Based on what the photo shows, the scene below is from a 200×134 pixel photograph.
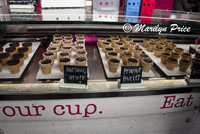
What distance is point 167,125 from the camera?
80.2 inches

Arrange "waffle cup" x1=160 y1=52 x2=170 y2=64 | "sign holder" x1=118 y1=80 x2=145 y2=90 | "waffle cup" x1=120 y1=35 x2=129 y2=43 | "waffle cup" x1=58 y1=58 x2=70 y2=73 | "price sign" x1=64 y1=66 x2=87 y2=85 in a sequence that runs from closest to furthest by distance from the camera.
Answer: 1. "price sign" x1=64 y1=66 x2=87 y2=85
2. "sign holder" x1=118 y1=80 x2=145 y2=90
3. "waffle cup" x1=58 y1=58 x2=70 y2=73
4. "waffle cup" x1=160 y1=52 x2=170 y2=64
5. "waffle cup" x1=120 y1=35 x2=129 y2=43

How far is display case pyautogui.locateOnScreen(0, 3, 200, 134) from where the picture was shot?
5.14 feet

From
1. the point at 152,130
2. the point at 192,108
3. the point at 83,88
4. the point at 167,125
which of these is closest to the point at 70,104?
the point at 83,88

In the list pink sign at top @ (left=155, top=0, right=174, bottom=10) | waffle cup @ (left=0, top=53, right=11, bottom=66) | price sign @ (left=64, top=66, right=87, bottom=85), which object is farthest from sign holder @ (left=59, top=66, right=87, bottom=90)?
pink sign at top @ (left=155, top=0, right=174, bottom=10)

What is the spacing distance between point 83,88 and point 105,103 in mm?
296

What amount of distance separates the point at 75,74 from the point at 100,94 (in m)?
0.32

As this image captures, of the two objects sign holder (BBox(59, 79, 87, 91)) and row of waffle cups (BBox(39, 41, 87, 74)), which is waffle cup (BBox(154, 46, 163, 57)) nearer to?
row of waffle cups (BBox(39, 41, 87, 74))

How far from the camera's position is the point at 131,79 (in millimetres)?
1595

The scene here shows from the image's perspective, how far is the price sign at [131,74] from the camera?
1.51 meters

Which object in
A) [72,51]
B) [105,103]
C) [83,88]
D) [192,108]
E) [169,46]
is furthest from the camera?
[169,46]

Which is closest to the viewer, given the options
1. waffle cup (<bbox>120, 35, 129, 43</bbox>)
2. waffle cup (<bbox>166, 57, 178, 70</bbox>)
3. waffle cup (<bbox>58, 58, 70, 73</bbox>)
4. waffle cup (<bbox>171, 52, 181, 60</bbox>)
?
waffle cup (<bbox>58, 58, 70, 73</bbox>)

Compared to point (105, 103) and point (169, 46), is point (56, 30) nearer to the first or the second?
point (105, 103)

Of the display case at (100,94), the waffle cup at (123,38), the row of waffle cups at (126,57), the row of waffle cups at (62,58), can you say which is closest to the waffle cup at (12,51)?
the display case at (100,94)

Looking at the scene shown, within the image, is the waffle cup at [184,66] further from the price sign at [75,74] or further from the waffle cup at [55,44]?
the waffle cup at [55,44]
